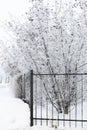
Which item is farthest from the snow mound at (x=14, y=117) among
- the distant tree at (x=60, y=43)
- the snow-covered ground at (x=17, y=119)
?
the distant tree at (x=60, y=43)

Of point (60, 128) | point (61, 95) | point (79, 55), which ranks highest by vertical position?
point (79, 55)

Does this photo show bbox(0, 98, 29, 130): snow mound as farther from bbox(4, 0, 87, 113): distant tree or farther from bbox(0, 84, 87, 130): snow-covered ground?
bbox(4, 0, 87, 113): distant tree

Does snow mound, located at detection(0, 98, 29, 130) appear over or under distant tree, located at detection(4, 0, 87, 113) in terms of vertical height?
under

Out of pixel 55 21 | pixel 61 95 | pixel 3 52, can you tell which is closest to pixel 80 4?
pixel 55 21

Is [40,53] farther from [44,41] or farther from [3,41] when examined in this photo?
[3,41]

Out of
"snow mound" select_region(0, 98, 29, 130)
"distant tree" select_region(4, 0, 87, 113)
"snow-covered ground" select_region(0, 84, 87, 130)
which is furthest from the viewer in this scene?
"distant tree" select_region(4, 0, 87, 113)

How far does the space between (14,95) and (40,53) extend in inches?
122

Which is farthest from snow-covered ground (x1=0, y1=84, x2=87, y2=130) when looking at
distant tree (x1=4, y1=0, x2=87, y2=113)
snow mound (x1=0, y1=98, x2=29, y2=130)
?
distant tree (x1=4, y1=0, x2=87, y2=113)

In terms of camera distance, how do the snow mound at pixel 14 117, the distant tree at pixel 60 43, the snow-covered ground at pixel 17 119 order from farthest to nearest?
the distant tree at pixel 60 43 < the snow mound at pixel 14 117 < the snow-covered ground at pixel 17 119

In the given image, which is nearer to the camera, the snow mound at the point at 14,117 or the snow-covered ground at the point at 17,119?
the snow-covered ground at the point at 17,119

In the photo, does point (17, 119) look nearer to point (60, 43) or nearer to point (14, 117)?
point (14, 117)

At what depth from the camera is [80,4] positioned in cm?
816

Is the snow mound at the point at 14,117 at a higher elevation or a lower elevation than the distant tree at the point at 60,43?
lower

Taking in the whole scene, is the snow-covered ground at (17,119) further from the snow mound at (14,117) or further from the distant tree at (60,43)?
the distant tree at (60,43)
